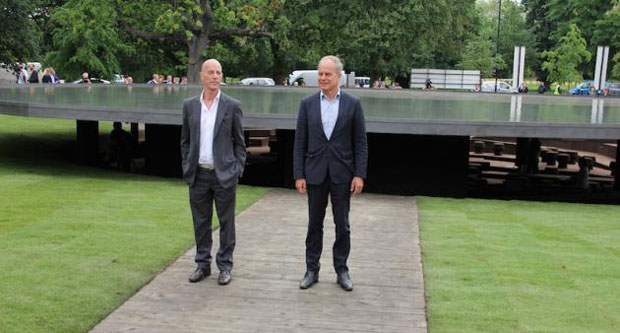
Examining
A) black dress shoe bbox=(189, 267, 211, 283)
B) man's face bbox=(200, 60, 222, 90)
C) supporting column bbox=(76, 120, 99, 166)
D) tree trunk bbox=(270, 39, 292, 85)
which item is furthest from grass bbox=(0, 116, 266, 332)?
tree trunk bbox=(270, 39, 292, 85)

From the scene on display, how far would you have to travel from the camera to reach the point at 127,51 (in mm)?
45125

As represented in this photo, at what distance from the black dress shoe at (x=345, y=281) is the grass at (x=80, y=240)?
5.75ft

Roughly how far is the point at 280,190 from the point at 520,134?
4235 millimetres

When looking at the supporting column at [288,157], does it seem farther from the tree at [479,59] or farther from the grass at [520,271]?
the tree at [479,59]

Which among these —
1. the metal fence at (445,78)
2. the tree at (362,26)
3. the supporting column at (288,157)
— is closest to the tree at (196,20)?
the tree at (362,26)

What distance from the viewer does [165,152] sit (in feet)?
52.3

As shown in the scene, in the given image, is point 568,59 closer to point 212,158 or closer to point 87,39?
point 87,39

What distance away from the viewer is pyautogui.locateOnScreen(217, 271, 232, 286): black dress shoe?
6.72 m

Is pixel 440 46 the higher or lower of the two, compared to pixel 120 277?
higher

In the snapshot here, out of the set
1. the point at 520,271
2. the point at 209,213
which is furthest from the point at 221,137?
the point at 520,271

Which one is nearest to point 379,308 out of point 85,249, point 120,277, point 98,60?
point 120,277

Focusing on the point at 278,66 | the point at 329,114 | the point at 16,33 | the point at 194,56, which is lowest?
the point at 329,114

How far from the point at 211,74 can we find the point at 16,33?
30.5 meters

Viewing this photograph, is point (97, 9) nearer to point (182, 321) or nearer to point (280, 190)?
point (280, 190)
